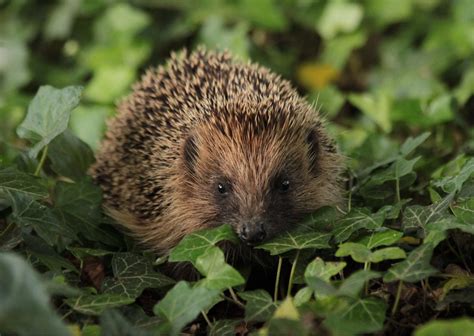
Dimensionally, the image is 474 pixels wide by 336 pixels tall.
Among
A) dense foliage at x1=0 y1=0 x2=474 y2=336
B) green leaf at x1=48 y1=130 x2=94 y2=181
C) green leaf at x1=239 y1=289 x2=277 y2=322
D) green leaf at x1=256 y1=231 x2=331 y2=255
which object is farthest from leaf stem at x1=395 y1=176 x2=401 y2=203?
green leaf at x1=48 y1=130 x2=94 y2=181

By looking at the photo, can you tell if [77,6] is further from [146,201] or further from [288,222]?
[288,222]

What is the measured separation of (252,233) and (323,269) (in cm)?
34

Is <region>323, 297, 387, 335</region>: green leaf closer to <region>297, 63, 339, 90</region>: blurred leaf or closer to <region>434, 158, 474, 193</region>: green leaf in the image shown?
<region>434, 158, 474, 193</region>: green leaf

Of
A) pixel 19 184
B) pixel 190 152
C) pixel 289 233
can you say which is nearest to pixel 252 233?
pixel 289 233

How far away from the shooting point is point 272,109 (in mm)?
2793

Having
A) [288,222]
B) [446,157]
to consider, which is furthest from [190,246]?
[446,157]

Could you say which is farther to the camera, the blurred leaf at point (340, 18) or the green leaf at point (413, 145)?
the blurred leaf at point (340, 18)

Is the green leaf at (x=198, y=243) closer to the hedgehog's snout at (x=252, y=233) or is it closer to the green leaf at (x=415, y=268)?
the hedgehog's snout at (x=252, y=233)

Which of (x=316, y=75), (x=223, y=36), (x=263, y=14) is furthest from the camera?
(x=316, y=75)

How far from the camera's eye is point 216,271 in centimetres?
227

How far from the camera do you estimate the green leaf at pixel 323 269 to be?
2225 mm

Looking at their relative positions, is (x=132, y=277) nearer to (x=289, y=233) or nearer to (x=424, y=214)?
(x=289, y=233)

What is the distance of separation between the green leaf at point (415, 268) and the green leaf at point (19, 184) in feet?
3.86

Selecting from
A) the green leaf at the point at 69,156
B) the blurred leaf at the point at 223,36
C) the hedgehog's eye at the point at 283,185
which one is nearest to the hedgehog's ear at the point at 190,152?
the hedgehog's eye at the point at 283,185
